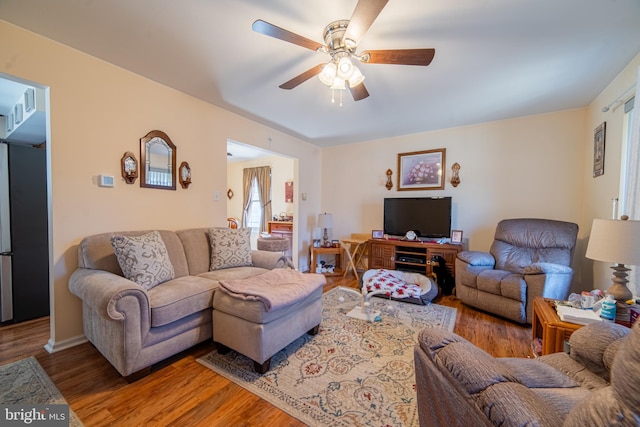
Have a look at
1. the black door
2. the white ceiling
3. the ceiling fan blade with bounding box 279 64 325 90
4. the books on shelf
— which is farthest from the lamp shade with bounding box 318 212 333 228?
the black door

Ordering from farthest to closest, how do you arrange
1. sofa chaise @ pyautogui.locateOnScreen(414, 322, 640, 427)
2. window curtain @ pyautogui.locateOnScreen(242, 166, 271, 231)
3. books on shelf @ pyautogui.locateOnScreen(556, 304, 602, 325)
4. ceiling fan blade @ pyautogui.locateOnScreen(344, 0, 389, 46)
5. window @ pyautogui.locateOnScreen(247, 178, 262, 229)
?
window @ pyautogui.locateOnScreen(247, 178, 262, 229), window curtain @ pyautogui.locateOnScreen(242, 166, 271, 231), books on shelf @ pyautogui.locateOnScreen(556, 304, 602, 325), ceiling fan blade @ pyautogui.locateOnScreen(344, 0, 389, 46), sofa chaise @ pyautogui.locateOnScreen(414, 322, 640, 427)

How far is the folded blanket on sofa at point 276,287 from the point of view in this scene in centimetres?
176

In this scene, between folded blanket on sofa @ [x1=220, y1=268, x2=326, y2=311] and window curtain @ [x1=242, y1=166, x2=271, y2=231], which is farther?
window curtain @ [x1=242, y1=166, x2=271, y2=231]

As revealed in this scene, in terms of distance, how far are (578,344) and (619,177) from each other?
2.02 m

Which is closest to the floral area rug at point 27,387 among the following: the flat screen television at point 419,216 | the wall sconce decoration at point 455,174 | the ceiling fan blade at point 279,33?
the ceiling fan blade at point 279,33

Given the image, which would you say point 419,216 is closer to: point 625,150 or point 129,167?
point 625,150

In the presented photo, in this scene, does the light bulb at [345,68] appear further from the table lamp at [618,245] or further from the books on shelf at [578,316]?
the books on shelf at [578,316]

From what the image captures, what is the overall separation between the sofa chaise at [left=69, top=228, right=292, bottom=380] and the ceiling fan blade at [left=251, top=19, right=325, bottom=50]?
1725mm

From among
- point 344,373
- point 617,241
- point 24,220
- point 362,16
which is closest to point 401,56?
point 362,16

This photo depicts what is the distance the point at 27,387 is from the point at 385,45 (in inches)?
132

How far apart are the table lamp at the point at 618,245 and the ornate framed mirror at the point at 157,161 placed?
11.4 ft

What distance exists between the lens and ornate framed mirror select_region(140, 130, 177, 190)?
2471 mm

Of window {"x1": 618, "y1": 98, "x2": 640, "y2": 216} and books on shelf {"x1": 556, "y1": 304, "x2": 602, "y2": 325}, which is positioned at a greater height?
window {"x1": 618, "y1": 98, "x2": 640, "y2": 216}

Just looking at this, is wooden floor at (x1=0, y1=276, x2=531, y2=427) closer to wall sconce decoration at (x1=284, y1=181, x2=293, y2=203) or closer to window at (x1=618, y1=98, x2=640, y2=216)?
window at (x1=618, y1=98, x2=640, y2=216)
